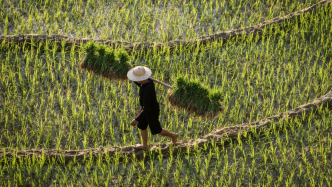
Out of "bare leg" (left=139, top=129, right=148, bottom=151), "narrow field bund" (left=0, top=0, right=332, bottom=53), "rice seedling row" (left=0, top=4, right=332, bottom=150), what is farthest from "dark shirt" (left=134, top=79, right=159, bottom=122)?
"narrow field bund" (left=0, top=0, right=332, bottom=53)

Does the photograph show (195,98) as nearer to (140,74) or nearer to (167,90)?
(140,74)

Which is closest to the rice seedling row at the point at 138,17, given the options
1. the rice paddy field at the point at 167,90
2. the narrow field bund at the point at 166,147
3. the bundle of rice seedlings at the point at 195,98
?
the rice paddy field at the point at 167,90

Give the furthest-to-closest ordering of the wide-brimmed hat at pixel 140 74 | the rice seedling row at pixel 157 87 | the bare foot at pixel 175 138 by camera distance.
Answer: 1. the rice seedling row at pixel 157 87
2. the bare foot at pixel 175 138
3. the wide-brimmed hat at pixel 140 74

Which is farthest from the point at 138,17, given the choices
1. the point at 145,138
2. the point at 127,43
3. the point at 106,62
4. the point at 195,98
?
the point at 145,138

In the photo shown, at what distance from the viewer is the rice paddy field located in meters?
3.79

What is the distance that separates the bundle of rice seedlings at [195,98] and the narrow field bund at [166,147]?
1.16 feet

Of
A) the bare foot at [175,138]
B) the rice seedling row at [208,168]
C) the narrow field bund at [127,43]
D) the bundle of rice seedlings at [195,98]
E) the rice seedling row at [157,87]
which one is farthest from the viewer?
the narrow field bund at [127,43]

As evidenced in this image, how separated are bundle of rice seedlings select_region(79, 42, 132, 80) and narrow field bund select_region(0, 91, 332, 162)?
693mm

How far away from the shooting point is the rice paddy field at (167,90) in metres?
3.79

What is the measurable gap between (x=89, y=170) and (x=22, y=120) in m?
0.91

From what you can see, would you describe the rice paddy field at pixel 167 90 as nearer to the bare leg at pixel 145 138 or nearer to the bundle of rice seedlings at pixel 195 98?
the bare leg at pixel 145 138

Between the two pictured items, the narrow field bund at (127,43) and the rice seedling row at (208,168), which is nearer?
the rice seedling row at (208,168)

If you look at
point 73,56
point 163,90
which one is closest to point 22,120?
point 73,56

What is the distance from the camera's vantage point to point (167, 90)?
4.74 metres
